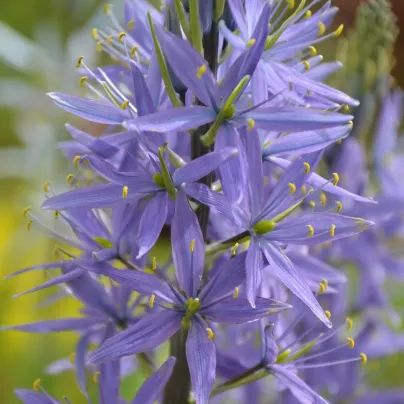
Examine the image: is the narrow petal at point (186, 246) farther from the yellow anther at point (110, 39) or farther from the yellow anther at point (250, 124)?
the yellow anther at point (110, 39)

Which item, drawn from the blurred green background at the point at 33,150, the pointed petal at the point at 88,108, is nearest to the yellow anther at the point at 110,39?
the pointed petal at the point at 88,108

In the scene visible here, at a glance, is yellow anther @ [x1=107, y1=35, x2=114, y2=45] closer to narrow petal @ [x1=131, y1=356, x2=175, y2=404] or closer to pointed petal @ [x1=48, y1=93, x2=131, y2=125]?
pointed petal @ [x1=48, y1=93, x2=131, y2=125]

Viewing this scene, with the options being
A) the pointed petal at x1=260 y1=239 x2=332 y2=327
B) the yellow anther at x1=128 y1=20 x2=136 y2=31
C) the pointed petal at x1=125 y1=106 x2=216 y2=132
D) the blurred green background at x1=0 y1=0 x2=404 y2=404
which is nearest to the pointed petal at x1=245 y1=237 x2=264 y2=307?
the pointed petal at x1=260 y1=239 x2=332 y2=327

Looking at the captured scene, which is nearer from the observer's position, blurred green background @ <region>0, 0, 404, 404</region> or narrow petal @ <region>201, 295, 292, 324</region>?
narrow petal @ <region>201, 295, 292, 324</region>

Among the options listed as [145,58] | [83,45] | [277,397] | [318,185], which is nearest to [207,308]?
[318,185]

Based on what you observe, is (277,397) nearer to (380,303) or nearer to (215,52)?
(380,303)

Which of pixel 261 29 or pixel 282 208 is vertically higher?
pixel 261 29
